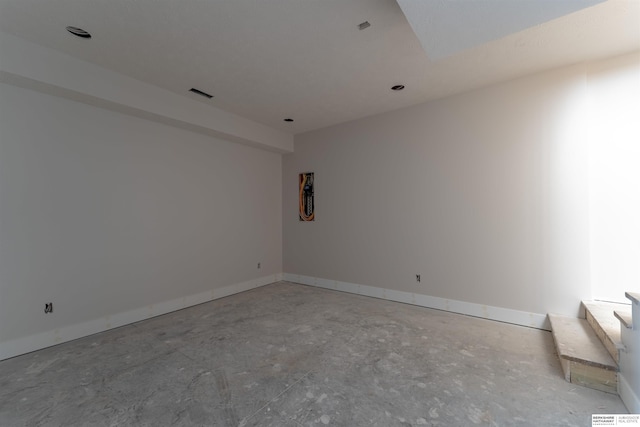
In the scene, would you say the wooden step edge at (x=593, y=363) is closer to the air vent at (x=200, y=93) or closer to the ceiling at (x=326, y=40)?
the ceiling at (x=326, y=40)

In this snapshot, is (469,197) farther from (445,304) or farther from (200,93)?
(200,93)

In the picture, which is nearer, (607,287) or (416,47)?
(416,47)

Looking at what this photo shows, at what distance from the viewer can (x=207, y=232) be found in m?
4.30

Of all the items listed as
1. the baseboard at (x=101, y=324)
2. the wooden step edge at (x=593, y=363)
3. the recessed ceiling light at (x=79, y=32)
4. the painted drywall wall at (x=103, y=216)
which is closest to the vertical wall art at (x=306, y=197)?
the painted drywall wall at (x=103, y=216)

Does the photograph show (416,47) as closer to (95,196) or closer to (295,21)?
(295,21)

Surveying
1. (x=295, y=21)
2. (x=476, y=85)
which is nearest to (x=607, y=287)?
(x=476, y=85)

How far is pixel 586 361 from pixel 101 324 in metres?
4.82

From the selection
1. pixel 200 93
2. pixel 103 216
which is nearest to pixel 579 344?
pixel 200 93

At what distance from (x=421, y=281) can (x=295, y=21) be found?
356 centimetres

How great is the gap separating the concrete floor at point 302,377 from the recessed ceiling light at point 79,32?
2.98 metres

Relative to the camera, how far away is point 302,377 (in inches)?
85.9

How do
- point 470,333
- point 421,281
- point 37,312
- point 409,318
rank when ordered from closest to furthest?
point 37,312
point 470,333
point 409,318
point 421,281

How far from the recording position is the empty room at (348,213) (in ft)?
6.48

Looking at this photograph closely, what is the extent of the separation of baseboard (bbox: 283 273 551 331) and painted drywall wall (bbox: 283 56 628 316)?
73 mm
